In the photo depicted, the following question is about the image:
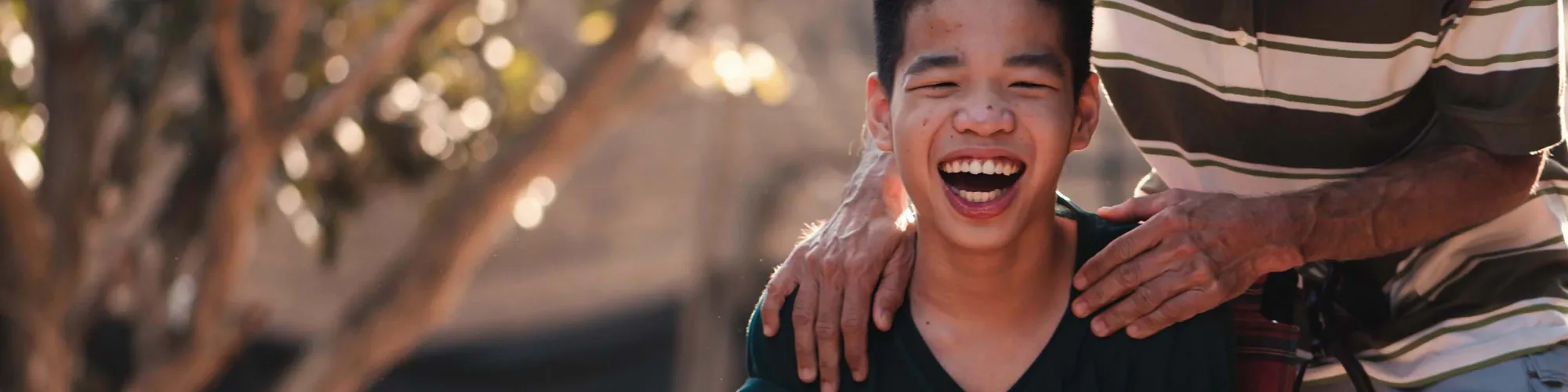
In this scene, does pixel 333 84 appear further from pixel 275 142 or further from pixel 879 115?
pixel 879 115

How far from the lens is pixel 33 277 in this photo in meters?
4.38

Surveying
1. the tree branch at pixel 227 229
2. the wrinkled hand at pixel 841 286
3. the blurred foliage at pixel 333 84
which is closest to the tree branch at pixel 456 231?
the blurred foliage at pixel 333 84

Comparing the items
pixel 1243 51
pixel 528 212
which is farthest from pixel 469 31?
pixel 1243 51

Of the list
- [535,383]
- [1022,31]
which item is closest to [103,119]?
[1022,31]

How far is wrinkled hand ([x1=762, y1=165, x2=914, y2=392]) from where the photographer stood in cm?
246

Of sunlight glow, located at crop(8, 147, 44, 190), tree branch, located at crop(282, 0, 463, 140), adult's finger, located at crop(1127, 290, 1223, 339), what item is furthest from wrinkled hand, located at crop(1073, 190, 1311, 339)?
sunlight glow, located at crop(8, 147, 44, 190)

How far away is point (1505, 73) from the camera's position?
245 cm

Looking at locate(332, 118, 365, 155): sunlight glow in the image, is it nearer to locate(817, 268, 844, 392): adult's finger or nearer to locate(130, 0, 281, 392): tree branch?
locate(130, 0, 281, 392): tree branch

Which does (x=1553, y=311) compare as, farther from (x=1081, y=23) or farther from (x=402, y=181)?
(x=402, y=181)

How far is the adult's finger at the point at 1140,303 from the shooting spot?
2373mm

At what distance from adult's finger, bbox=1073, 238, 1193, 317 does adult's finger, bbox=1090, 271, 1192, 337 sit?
0.01m

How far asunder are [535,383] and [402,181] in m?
4.86

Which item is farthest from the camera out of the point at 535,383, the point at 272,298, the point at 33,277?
the point at 535,383

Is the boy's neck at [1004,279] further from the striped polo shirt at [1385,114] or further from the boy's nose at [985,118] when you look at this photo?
the striped polo shirt at [1385,114]
